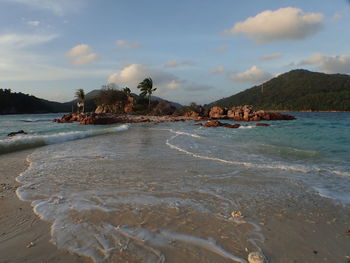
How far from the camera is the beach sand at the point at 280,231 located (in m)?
2.91

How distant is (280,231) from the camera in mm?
3578

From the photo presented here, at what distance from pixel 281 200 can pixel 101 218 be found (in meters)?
3.73

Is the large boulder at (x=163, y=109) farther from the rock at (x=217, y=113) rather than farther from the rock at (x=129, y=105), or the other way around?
the rock at (x=217, y=113)

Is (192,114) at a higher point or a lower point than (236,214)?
higher

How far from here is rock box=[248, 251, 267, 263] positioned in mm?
2758

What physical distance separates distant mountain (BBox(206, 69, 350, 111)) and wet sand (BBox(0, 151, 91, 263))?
11414cm

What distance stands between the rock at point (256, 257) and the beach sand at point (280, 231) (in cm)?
10

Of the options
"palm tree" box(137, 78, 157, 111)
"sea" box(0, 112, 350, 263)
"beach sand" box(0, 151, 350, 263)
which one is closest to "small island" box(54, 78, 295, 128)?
"palm tree" box(137, 78, 157, 111)

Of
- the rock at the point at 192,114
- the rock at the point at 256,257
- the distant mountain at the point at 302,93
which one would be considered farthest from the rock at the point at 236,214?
the distant mountain at the point at 302,93

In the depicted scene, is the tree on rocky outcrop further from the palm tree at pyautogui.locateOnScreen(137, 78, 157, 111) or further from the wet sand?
the wet sand

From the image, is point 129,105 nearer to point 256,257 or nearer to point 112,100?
point 112,100

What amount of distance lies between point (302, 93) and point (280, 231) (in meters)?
126

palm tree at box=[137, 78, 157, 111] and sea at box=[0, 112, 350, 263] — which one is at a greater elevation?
palm tree at box=[137, 78, 157, 111]

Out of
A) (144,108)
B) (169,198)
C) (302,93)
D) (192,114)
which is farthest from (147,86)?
(302,93)
